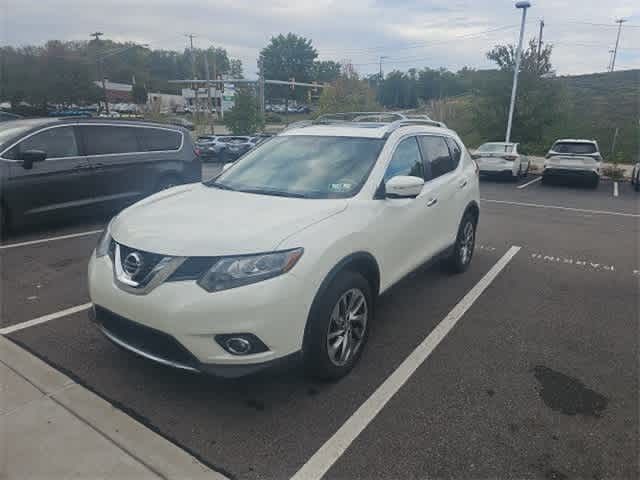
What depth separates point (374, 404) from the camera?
2.89 meters

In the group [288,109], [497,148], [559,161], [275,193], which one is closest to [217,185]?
[275,193]

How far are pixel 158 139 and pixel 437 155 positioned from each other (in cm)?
523

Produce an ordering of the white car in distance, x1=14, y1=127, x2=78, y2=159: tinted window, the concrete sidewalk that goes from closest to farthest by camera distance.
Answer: the concrete sidewalk < x1=14, y1=127, x2=78, y2=159: tinted window < the white car in distance

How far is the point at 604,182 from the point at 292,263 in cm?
1808

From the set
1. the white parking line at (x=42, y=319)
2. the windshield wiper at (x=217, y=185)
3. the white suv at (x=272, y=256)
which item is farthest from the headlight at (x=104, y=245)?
the white parking line at (x=42, y=319)

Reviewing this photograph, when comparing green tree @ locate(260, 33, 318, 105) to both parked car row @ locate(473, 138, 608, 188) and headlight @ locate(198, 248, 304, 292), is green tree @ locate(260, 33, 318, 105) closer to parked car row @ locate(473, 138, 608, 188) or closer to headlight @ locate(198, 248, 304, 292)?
parked car row @ locate(473, 138, 608, 188)

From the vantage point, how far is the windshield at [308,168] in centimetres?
344

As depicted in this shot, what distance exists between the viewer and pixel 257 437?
256cm

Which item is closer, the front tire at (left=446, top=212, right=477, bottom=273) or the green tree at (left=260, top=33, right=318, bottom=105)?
the front tire at (left=446, top=212, right=477, bottom=273)

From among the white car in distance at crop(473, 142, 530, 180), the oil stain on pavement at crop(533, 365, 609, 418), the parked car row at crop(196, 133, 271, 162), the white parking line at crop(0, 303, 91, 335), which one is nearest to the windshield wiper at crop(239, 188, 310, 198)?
the white parking line at crop(0, 303, 91, 335)

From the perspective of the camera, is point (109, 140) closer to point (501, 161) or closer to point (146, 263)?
point (146, 263)

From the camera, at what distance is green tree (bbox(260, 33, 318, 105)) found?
3653 inches

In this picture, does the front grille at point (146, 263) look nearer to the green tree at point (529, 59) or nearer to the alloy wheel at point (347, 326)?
the alloy wheel at point (347, 326)

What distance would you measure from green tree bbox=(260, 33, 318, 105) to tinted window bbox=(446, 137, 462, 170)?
302 ft
